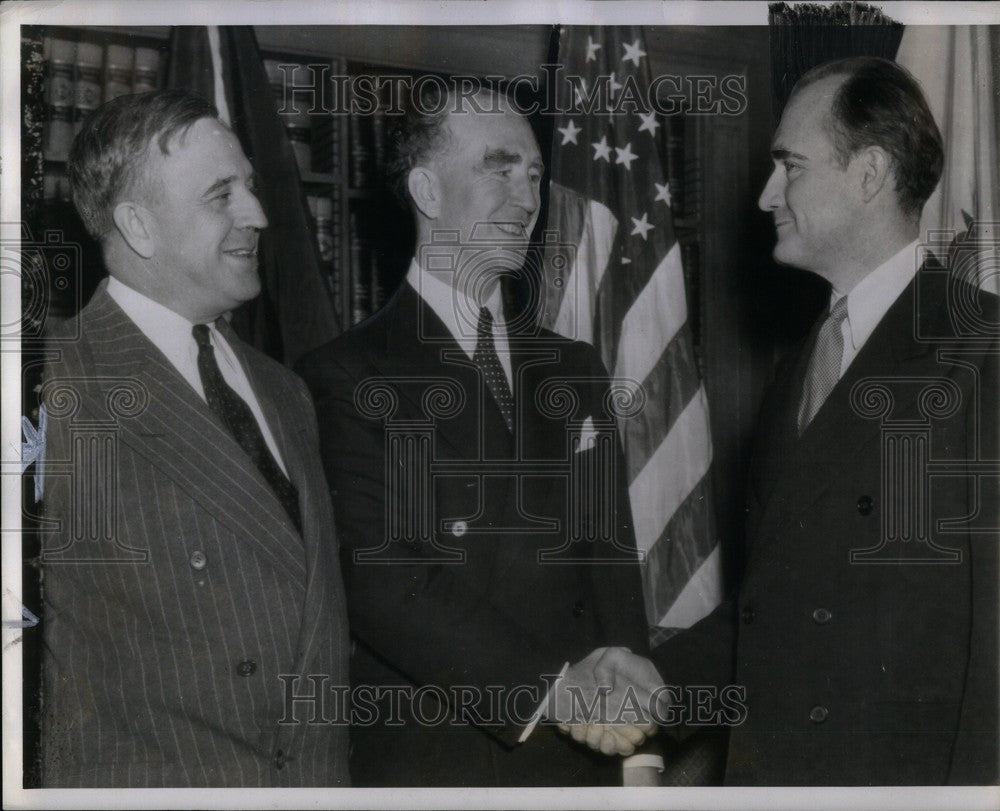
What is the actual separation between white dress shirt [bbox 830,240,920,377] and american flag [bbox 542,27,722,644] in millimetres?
359

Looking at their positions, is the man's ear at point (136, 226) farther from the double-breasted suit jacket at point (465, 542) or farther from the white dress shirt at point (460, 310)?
the white dress shirt at point (460, 310)

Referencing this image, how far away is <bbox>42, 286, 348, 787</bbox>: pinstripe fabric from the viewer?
86.7 inches

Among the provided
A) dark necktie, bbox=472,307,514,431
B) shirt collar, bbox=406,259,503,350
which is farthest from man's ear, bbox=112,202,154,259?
dark necktie, bbox=472,307,514,431

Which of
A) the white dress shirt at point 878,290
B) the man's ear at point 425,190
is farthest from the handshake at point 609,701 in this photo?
the man's ear at point 425,190

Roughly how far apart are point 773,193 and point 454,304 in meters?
0.74

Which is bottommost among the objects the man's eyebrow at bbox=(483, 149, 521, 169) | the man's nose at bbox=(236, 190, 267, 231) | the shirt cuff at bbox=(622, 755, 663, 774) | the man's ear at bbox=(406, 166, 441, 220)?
the shirt cuff at bbox=(622, 755, 663, 774)

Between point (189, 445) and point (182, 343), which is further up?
point (182, 343)

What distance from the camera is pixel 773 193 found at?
2.37 m

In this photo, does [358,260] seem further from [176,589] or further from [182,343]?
[176,589]

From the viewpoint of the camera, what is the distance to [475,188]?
2.34 m

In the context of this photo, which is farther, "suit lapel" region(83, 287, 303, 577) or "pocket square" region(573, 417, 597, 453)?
"pocket square" region(573, 417, 597, 453)

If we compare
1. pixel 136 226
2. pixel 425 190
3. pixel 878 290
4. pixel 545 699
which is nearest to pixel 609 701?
pixel 545 699

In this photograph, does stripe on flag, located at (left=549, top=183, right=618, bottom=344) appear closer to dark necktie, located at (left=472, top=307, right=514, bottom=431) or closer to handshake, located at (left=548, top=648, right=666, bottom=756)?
dark necktie, located at (left=472, top=307, right=514, bottom=431)

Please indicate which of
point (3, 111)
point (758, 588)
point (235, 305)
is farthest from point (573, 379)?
point (3, 111)
